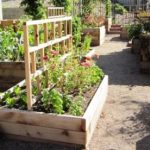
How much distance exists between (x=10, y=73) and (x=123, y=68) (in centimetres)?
328

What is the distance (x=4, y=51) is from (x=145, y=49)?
3.18 meters

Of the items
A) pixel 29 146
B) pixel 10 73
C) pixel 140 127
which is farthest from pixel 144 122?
pixel 10 73

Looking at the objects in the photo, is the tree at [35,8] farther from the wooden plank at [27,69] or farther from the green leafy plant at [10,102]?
the wooden plank at [27,69]

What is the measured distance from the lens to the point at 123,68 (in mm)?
8234

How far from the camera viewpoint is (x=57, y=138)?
150 inches

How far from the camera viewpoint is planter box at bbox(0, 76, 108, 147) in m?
3.72

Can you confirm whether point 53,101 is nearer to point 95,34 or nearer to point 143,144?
point 143,144

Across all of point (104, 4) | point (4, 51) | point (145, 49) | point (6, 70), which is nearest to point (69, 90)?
point (6, 70)

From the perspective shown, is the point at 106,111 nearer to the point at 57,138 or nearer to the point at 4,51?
the point at 57,138

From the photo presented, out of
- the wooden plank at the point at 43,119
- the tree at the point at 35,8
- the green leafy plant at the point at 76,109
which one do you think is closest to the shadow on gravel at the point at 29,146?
the wooden plank at the point at 43,119

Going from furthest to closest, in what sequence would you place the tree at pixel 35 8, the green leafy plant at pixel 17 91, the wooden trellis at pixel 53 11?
the tree at pixel 35 8 → the wooden trellis at pixel 53 11 → the green leafy plant at pixel 17 91

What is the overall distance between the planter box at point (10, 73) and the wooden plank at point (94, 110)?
1.70 meters

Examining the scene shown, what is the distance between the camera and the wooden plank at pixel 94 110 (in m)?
3.84

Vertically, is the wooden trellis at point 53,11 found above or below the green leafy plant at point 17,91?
above
